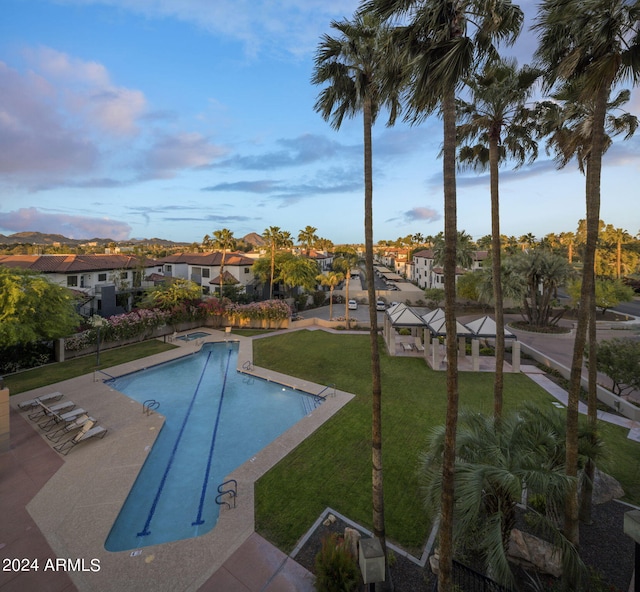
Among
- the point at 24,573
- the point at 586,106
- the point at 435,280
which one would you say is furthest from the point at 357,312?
the point at 24,573

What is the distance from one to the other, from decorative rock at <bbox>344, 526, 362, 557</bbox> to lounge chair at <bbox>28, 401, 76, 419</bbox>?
13952mm

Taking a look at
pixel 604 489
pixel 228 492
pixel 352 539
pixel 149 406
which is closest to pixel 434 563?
pixel 352 539

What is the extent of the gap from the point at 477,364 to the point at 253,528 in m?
16.8

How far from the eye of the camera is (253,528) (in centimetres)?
803

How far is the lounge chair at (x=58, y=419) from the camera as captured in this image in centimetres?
1310

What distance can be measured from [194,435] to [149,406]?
3908 millimetres

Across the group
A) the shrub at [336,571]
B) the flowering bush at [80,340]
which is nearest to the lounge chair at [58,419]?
the flowering bush at [80,340]

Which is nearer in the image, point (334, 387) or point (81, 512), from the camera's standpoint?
point (81, 512)

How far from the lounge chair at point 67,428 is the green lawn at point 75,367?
6144 millimetres

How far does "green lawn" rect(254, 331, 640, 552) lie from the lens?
8336mm

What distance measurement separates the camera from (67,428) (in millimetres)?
12703

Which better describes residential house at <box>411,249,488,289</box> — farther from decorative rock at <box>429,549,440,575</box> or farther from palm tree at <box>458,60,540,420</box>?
decorative rock at <box>429,549,440,575</box>

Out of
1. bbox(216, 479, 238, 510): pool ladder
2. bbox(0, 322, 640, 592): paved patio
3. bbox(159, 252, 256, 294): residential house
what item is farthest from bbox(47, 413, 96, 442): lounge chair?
bbox(159, 252, 256, 294): residential house

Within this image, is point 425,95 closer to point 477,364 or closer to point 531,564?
point 531,564
